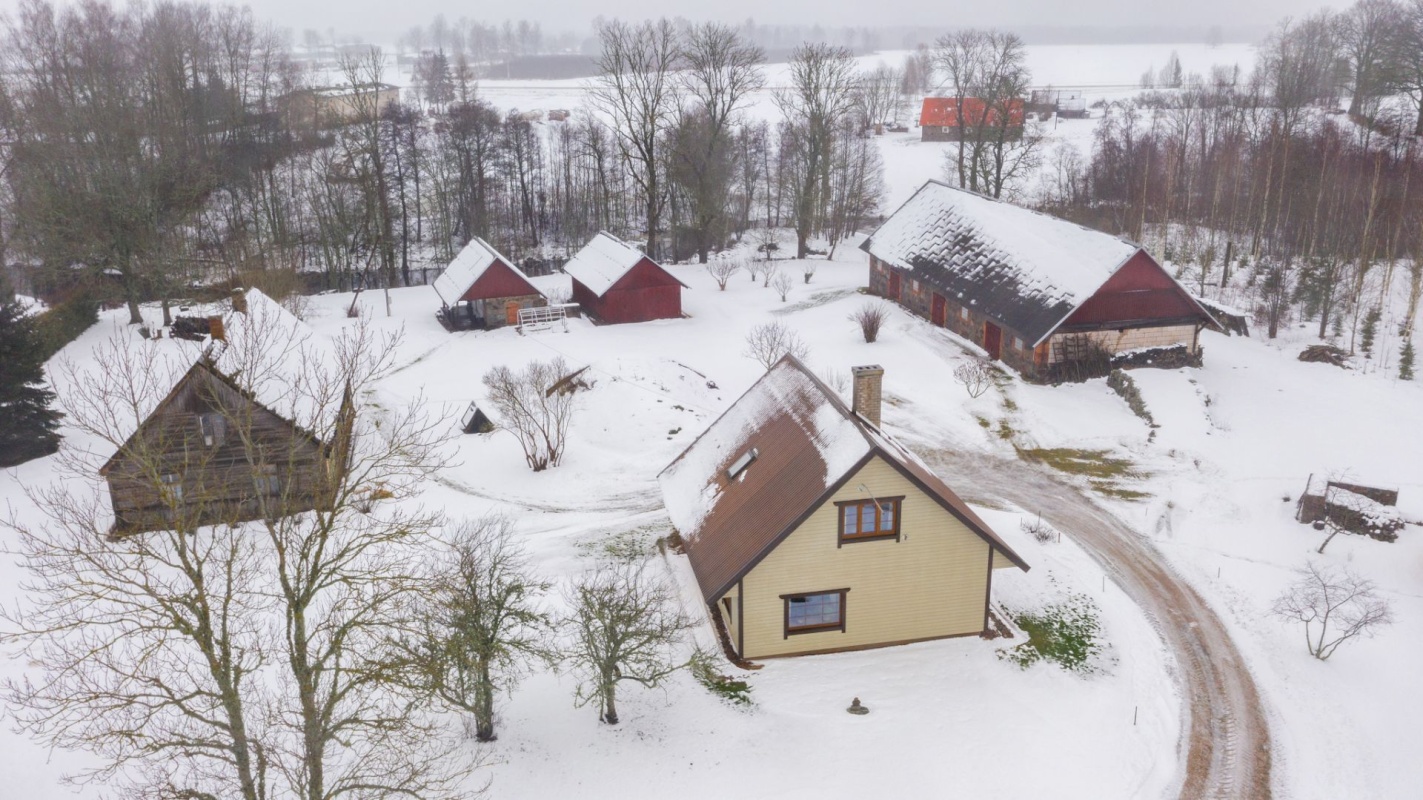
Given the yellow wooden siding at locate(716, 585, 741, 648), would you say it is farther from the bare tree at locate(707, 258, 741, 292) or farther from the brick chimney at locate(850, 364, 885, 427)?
the bare tree at locate(707, 258, 741, 292)

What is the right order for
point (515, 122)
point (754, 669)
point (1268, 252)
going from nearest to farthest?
point (754, 669) < point (1268, 252) < point (515, 122)

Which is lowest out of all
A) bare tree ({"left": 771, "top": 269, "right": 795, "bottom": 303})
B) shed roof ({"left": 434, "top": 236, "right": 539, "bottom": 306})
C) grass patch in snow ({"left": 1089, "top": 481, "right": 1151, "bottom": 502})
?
grass patch in snow ({"left": 1089, "top": 481, "right": 1151, "bottom": 502})

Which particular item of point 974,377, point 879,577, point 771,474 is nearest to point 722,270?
point 974,377

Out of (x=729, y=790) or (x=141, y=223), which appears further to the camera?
(x=141, y=223)

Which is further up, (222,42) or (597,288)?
(222,42)

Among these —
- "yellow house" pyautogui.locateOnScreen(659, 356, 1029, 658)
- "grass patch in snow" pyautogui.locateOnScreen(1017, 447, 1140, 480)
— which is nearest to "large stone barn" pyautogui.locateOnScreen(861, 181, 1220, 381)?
"grass patch in snow" pyautogui.locateOnScreen(1017, 447, 1140, 480)

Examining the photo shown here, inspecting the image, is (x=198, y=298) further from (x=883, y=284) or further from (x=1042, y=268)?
(x=1042, y=268)

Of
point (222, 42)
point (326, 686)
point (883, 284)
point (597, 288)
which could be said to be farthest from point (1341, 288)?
point (222, 42)
